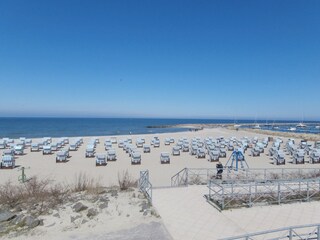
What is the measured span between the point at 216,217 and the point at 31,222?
526 centimetres

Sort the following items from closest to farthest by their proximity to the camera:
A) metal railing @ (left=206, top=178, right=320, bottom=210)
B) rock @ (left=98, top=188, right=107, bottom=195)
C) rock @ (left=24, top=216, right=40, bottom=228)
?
rock @ (left=24, top=216, right=40, bottom=228), metal railing @ (left=206, top=178, right=320, bottom=210), rock @ (left=98, top=188, right=107, bottom=195)

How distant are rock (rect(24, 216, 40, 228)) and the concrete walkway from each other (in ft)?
11.5

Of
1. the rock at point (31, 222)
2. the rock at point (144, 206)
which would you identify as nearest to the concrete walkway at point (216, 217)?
the rock at point (144, 206)

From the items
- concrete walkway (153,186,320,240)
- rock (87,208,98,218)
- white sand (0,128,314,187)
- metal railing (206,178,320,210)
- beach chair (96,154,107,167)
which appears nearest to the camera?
concrete walkway (153,186,320,240)

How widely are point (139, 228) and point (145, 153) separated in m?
17.0

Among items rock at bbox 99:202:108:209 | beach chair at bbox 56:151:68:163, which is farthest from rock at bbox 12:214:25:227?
beach chair at bbox 56:151:68:163

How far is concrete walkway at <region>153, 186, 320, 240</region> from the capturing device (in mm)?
7375

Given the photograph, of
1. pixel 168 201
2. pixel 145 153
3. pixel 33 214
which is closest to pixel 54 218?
pixel 33 214

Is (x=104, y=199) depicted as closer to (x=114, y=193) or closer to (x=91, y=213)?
(x=114, y=193)

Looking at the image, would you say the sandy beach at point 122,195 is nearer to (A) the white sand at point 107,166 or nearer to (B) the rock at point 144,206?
(A) the white sand at point 107,166

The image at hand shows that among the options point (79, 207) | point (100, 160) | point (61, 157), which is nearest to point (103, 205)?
point (79, 207)

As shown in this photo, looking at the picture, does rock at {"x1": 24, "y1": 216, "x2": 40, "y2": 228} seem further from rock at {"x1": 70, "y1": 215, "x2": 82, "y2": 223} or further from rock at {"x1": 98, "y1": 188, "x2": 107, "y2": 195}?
rock at {"x1": 98, "y1": 188, "x2": 107, "y2": 195}

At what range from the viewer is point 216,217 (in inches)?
328

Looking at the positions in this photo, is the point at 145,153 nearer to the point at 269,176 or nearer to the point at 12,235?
the point at 269,176
